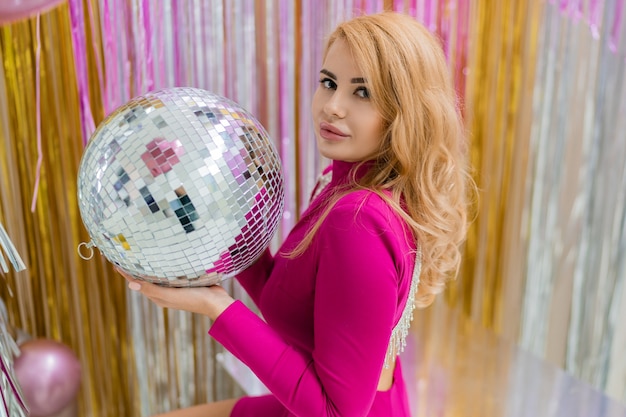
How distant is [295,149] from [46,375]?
96 centimetres

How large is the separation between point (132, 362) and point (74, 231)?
0.48m

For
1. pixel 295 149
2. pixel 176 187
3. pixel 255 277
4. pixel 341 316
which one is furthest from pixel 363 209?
pixel 295 149

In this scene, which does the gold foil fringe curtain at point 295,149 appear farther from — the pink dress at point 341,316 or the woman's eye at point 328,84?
the pink dress at point 341,316

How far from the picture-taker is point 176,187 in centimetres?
84

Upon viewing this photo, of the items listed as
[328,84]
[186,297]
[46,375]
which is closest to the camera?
[186,297]

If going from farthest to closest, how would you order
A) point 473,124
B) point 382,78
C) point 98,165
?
1. point 473,124
2. point 382,78
3. point 98,165

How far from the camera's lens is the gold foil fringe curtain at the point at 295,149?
57.9 inches

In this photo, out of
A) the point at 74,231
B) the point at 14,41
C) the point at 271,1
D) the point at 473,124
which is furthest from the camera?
the point at 473,124

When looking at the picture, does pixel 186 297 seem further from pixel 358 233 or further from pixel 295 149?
pixel 295 149

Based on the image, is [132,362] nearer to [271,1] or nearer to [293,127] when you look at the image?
[293,127]

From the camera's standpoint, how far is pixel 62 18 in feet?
4.66

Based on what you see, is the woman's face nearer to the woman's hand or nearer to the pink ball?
the woman's hand

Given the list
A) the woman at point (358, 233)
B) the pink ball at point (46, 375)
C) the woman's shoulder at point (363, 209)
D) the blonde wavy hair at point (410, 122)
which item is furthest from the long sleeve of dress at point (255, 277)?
the pink ball at point (46, 375)

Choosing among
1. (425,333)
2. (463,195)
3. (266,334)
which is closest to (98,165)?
(266,334)
